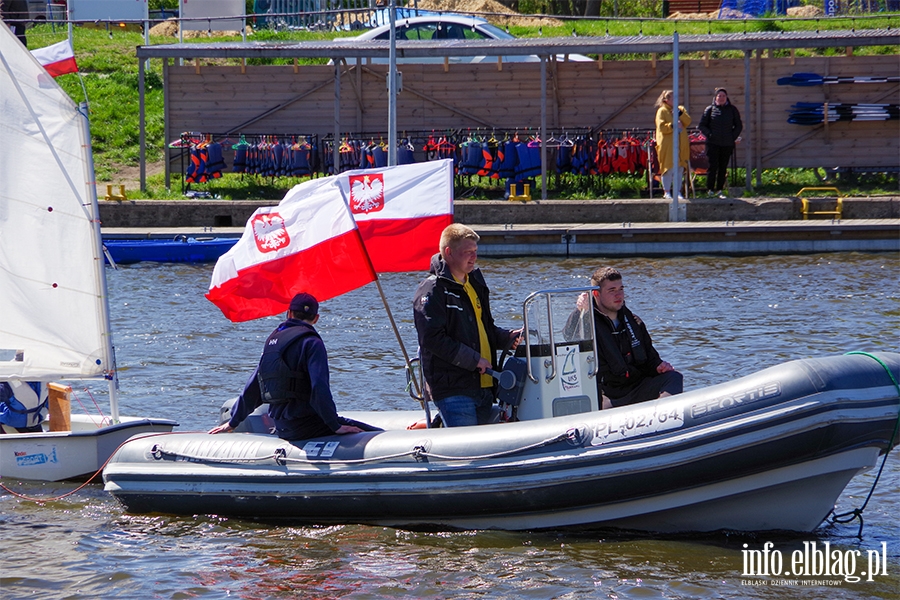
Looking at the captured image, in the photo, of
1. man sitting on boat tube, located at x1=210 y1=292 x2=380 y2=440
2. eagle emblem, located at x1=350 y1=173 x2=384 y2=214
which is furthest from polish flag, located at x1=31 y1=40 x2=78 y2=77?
man sitting on boat tube, located at x1=210 y1=292 x2=380 y2=440

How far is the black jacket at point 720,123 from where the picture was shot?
765 inches

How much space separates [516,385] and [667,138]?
12.4m

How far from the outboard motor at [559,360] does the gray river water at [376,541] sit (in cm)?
83

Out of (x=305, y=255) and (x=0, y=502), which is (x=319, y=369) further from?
(x=0, y=502)

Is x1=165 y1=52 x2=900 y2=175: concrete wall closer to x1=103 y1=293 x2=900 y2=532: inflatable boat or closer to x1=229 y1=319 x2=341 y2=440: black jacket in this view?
x1=103 y1=293 x2=900 y2=532: inflatable boat

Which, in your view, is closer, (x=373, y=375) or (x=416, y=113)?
(x=373, y=375)

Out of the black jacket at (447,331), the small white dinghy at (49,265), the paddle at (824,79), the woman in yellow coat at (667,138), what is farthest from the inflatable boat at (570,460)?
the paddle at (824,79)

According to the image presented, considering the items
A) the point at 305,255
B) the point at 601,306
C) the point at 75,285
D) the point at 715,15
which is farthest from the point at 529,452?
the point at 715,15

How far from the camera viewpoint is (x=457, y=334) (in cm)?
745

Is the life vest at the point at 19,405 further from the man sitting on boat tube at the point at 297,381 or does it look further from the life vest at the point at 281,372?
the life vest at the point at 281,372

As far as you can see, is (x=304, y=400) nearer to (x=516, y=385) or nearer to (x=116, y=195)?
(x=516, y=385)

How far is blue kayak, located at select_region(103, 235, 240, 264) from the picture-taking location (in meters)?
18.7

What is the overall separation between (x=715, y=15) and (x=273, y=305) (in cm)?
2439

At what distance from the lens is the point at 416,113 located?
22641mm
